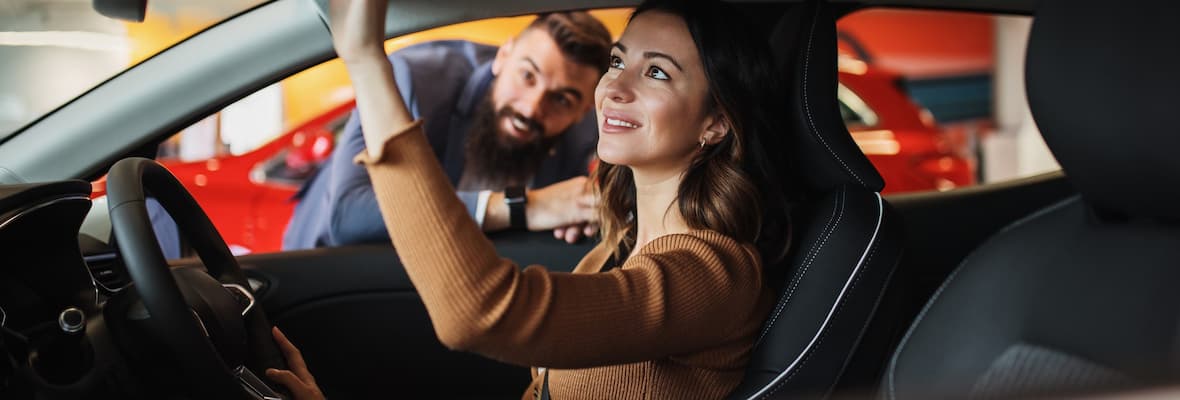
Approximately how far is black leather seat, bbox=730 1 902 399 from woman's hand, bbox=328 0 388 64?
2.55ft

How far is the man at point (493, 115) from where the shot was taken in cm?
288

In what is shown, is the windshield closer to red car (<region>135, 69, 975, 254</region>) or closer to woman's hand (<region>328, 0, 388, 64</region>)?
woman's hand (<region>328, 0, 388, 64</region>)

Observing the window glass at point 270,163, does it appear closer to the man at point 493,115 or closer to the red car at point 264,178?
the red car at point 264,178

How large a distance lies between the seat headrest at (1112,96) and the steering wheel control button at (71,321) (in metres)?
1.25

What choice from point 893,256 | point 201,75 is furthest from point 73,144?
point 893,256

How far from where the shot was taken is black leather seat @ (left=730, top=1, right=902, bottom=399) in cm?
165

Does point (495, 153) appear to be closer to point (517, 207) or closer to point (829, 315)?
point (517, 207)

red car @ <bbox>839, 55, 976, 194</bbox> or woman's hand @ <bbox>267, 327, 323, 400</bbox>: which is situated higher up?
woman's hand @ <bbox>267, 327, 323, 400</bbox>

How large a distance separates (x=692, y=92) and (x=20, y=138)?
1108mm

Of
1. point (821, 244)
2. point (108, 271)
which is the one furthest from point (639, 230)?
point (108, 271)

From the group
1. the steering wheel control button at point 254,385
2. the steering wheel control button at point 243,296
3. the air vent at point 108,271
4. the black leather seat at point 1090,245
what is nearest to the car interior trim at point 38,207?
the air vent at point 108,271

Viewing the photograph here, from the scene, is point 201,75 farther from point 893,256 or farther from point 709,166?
point 893,256

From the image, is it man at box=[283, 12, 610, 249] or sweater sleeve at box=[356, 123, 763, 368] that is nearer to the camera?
sweater sleeve at box=[356, 123, 763, 368]

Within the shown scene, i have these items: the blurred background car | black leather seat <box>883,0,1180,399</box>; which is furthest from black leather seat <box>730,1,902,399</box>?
the blurred background car
